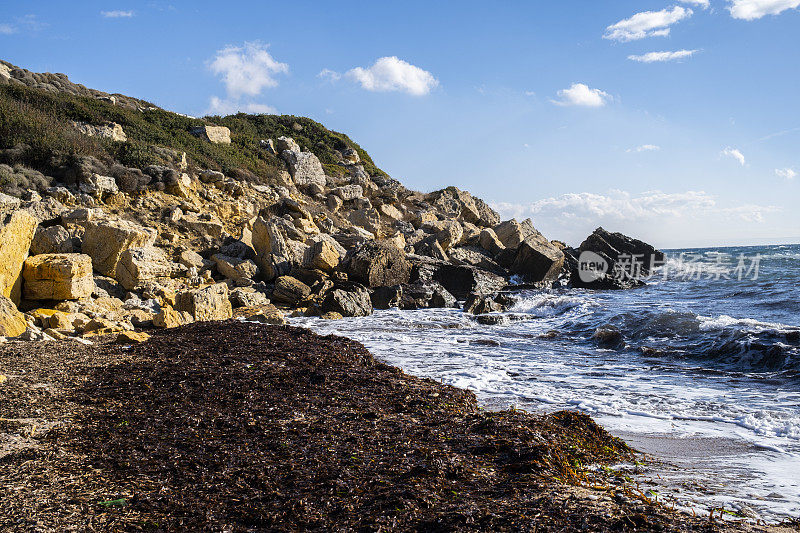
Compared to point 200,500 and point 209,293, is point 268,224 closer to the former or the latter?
point 209,293

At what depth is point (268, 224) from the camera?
56.7 feet

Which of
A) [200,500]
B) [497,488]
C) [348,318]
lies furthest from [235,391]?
[348,318]

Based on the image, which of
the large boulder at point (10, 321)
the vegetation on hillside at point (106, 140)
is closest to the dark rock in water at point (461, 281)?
the large boulder at point (10, 321)

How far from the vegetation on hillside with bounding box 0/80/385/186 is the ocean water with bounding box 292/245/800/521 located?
1405 cm

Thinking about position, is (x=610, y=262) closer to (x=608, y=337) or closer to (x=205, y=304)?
(x=608, y=337)

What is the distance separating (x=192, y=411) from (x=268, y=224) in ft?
41.6

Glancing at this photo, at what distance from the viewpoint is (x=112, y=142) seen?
22.5m

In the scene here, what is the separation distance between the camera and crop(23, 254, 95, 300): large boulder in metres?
10.1

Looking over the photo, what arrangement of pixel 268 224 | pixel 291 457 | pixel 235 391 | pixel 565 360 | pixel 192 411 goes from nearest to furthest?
pixel 291 457 → pixel 192 411 → pixel 235 391 → pixel 565 360 → pixel 268 224

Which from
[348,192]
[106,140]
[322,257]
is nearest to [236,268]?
[322,257]

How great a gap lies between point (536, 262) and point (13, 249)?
1790 cm

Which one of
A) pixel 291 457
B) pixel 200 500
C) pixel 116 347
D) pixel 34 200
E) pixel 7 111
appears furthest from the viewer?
pixel 7 111

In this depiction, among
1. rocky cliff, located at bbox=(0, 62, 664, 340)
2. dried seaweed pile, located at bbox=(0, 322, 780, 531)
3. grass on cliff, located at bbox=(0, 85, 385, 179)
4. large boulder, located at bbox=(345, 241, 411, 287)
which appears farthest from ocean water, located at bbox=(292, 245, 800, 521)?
grass on cliff, located at bbox=(0, 85, 385, 179)

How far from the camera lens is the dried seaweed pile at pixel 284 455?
123 inches
